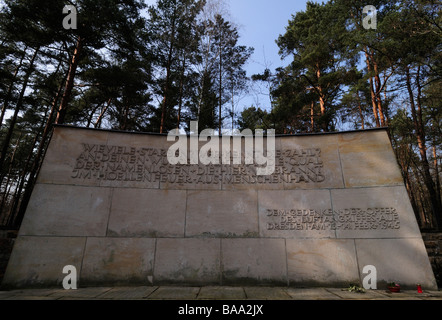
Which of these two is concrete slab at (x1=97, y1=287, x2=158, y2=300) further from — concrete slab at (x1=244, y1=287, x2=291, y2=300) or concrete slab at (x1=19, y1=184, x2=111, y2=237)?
concrete slab at (x1=244, y1=287, x2=291, y2=300)

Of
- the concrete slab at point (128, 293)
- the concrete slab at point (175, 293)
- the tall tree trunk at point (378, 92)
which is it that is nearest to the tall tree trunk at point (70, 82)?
the concrete slab at point (128, 293)

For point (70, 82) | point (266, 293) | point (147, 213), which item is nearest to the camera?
point (266, 293)

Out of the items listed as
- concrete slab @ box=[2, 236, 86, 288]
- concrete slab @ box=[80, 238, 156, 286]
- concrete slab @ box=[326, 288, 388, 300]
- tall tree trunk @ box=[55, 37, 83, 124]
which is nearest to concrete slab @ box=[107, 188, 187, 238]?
concrete slab @ box=[80, 238, 156, 286]

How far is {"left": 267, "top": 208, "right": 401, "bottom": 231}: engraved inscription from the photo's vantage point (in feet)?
18.8

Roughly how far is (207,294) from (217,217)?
1.91 meters

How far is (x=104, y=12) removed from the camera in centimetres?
962

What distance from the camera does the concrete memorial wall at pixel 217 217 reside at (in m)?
5.45

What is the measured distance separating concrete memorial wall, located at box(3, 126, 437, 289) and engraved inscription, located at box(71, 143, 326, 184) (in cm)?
3

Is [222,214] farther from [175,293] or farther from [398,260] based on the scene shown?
[398,260]

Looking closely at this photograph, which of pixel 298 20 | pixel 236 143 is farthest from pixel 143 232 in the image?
pixel 298 20

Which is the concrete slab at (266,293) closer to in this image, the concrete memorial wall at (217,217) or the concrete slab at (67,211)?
the concrete memorial wall at (217,217)

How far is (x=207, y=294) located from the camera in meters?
4.73

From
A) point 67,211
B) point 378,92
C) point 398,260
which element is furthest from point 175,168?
point 378,92
